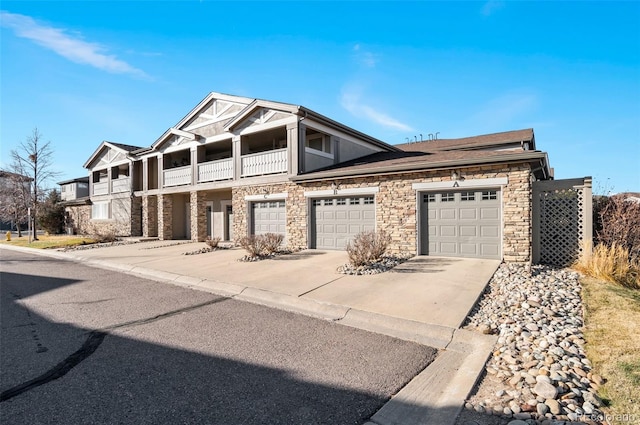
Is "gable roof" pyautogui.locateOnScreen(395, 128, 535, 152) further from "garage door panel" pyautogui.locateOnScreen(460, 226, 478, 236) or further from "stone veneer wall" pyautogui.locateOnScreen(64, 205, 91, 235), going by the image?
"stone veneer wall" pyautogui.locateOnScreen(64, 205, 91, 235)

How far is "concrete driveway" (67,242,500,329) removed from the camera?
5938mm

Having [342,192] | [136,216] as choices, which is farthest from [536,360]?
[136,216]

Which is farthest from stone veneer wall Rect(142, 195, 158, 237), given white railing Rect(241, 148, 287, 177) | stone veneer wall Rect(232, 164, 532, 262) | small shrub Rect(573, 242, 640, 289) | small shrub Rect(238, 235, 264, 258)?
small shrub Rect(573, 242, 640, 289)

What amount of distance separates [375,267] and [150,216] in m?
18.9

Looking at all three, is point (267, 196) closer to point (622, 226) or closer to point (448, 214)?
point (448, 214)

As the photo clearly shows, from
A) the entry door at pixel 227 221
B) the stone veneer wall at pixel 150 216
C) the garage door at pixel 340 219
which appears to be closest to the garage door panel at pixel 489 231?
the garage door at pixel 340 219

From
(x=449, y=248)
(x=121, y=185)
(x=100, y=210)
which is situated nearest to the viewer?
(x=449, y=248)

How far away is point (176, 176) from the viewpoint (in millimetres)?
20641

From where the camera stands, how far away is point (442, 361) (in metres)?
4.14

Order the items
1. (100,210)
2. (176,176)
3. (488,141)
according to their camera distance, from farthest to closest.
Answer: (100,210) < (176,176) < (488,141)

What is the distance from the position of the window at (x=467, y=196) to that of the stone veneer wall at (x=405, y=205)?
532mm

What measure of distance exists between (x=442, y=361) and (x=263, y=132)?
14.7 m

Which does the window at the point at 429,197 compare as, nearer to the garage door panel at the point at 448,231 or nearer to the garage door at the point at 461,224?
the garage door at the point at 461,224

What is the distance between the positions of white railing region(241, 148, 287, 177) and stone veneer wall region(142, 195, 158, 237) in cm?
1003
